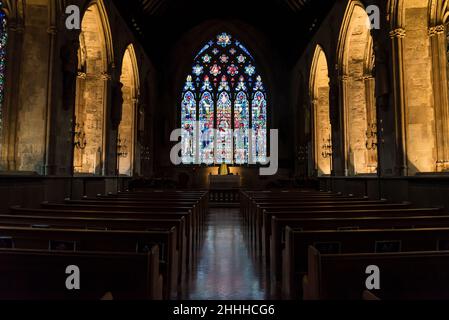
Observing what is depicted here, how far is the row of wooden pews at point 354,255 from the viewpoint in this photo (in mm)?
1952

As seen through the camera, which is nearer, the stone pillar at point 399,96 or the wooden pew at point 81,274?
the wooden pew at point 81,274

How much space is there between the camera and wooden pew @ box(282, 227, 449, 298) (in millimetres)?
2744

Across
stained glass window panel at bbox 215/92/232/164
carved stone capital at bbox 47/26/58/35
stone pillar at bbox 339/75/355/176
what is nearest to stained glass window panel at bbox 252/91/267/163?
stained glass window panel at bbox 215/92/232/164

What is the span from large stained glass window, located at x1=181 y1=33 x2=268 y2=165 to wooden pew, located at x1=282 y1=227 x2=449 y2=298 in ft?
54.2

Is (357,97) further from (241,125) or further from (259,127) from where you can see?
(241,125)

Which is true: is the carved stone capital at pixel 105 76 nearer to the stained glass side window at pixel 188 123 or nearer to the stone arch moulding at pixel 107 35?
the stone arch moulding at pixel 107 35

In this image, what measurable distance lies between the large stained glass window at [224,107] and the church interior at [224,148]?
0.28 ft

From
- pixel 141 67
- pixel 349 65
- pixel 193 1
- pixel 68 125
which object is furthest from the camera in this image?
pixel 193 1

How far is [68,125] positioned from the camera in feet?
28.2

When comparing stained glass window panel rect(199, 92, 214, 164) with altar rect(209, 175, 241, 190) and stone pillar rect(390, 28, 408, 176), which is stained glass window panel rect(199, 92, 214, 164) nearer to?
altar rect(209, 175, 241, 190)

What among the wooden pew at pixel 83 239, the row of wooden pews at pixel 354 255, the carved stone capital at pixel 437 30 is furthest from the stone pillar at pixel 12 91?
the carved stone capital at pixel 437 30
